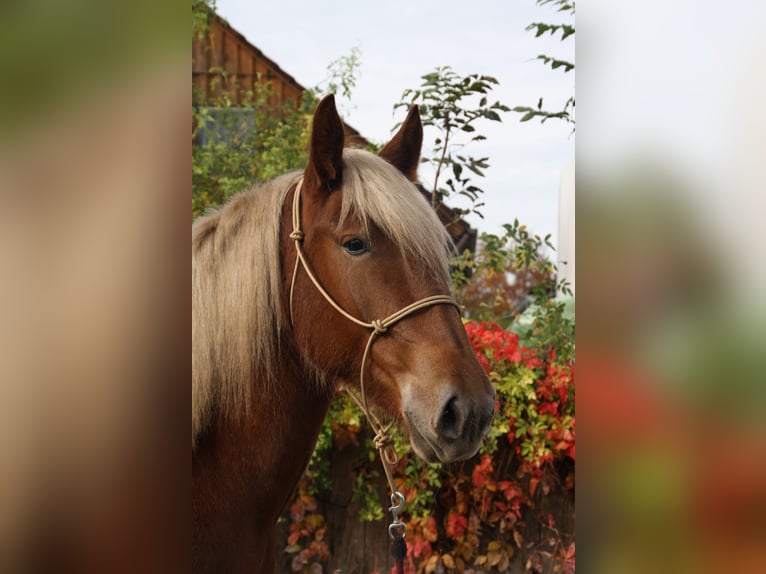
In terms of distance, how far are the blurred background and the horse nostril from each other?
3.26 feet

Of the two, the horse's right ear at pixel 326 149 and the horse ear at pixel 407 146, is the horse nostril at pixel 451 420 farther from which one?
the horse ear at pixel 407 146

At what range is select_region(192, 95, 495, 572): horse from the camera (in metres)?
1.64

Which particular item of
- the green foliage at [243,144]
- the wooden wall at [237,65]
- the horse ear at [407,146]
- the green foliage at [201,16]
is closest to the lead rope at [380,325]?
the horse ear at [407,146]

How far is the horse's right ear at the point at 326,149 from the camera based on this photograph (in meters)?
1.73

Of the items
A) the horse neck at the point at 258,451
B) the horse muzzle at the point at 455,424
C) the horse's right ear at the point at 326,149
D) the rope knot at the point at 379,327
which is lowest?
the horse neck at the point at 258,451

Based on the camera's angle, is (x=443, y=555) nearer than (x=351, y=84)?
Yes

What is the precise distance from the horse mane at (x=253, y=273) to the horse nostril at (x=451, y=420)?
1.21ft
